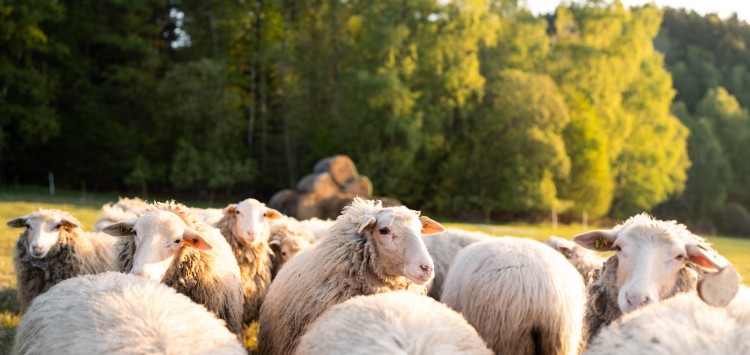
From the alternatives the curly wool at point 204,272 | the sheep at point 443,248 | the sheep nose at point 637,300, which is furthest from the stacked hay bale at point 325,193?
the sheep nose at point 637,300

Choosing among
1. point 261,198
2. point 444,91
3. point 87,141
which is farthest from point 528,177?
point 87,141

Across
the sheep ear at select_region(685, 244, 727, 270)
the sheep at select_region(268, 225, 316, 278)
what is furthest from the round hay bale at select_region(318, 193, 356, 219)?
the sheep ear at select_region(685, 244, 727, 270)

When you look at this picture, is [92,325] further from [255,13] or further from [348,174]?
[255,13]

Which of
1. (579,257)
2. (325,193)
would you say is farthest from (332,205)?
(579,257)

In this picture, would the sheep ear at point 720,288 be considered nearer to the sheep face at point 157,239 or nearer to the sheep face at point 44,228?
the sheep face at point 157,239

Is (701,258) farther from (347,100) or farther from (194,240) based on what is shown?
(347,100)

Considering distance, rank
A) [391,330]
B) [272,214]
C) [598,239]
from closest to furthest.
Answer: [391,330] → [598,239] → [272,214]

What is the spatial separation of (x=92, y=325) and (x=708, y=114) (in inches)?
2047

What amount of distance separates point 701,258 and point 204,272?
3.56m

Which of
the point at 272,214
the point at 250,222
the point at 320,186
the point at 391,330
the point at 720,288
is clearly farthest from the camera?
the point at 320,186

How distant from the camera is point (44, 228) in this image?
5684 mm

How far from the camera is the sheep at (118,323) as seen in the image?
2.79 m

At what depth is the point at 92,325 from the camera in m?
2.95

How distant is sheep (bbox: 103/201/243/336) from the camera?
14.1 feet
